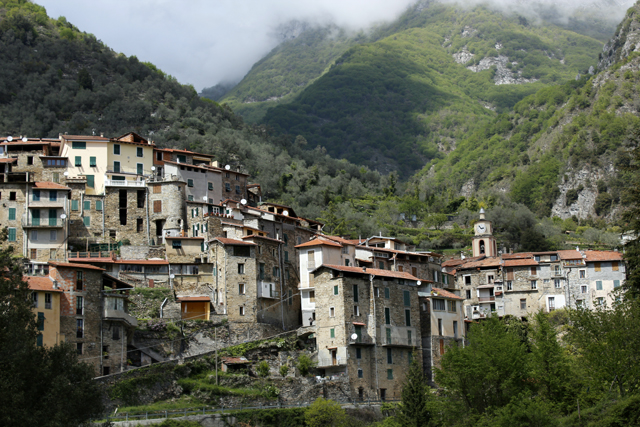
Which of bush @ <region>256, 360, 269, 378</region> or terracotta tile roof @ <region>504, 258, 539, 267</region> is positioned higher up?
terracotta tile roof @ <region>504, 258, 539, 267</region>

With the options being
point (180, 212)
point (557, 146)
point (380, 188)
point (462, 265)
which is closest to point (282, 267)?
point (180, 212)

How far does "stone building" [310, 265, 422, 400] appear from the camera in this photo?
62719 mm

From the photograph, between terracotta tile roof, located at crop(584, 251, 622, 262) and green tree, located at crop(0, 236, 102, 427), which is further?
terracotta tile roof, located at crop(584, 251, 622, 262)

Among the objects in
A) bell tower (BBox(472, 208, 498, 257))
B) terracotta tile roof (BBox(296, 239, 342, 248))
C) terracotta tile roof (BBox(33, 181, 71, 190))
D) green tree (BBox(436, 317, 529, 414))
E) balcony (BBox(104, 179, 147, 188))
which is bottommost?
green tree (BBox(436, 317, 529, 414))

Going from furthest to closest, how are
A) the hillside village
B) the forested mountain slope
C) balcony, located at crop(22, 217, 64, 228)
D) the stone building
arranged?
the forested mountain slope → balcony, located at crop(22, 217, 64, 228) → the stone building → the hillside village

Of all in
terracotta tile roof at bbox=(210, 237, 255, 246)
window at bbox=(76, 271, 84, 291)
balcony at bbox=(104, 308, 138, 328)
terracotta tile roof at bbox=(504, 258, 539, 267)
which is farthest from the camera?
terracotta tile roof at bbox=(504, 258, 539, 267)

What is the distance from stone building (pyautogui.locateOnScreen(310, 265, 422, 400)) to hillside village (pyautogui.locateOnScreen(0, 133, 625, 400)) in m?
0.11

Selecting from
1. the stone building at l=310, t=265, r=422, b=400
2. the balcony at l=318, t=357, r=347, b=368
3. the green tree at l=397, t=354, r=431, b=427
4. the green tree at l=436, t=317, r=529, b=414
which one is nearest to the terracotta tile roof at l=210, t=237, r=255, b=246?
the stone building at l=310, t=265, r=422, b=400

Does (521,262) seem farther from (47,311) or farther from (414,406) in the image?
(47,311)

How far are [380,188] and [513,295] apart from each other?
7862 cm

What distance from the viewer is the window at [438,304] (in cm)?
7131

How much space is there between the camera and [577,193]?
158 meters

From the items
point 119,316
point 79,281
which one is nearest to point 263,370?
point 119,316

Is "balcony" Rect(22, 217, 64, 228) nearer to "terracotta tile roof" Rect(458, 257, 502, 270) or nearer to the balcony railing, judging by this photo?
the balcony railing
